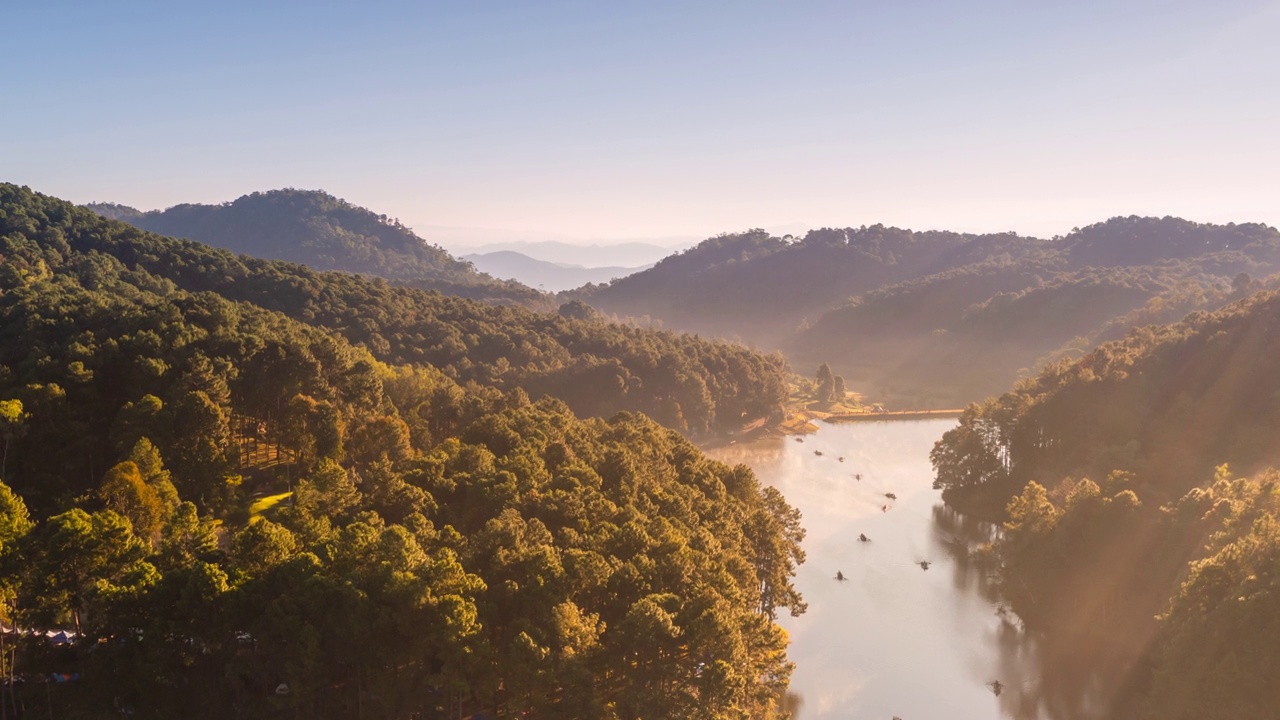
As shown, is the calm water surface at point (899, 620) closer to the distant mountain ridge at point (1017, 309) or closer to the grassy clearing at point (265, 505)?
the grassy clearing at point (265, 505)

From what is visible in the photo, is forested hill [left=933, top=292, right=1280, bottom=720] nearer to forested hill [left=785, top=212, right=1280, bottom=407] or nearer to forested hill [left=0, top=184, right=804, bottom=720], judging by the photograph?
forested hill [left=0, top=184, right=804, bottom=720]

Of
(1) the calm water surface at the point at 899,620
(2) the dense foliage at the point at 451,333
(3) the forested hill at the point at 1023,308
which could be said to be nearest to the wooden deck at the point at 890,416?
(3) the forested hill at the point at 1023,308

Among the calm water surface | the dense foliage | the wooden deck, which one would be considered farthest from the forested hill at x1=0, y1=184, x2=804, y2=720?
the wooden deck

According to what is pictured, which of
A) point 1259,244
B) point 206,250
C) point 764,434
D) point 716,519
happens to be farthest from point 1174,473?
point 1259,244

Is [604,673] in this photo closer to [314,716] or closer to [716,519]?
[314,716]

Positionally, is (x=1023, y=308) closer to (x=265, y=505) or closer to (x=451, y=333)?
(x=451, y=333)

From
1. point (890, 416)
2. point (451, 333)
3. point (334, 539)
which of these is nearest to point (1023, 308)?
point (890, 416)
